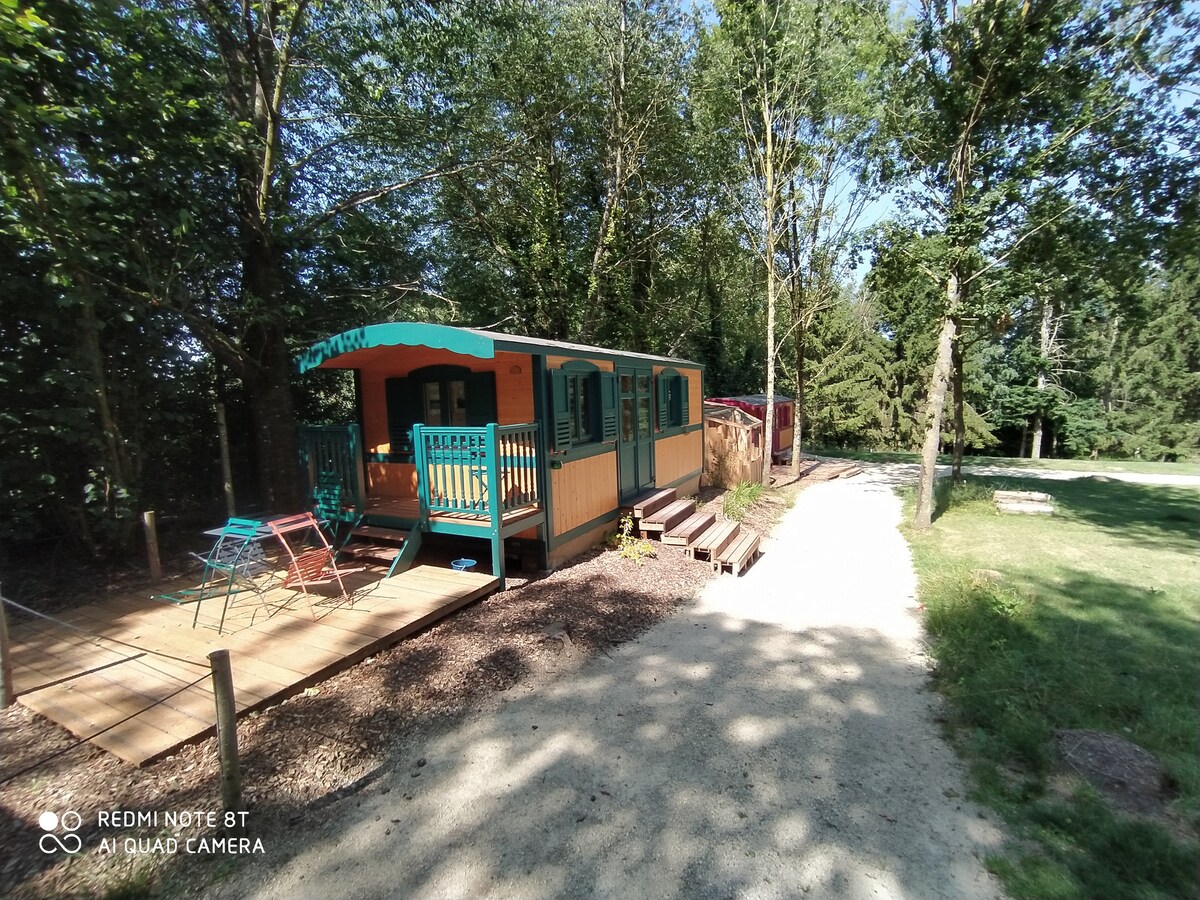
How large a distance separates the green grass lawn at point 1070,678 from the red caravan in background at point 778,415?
8.80 meters

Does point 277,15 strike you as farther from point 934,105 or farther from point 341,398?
point 934,105

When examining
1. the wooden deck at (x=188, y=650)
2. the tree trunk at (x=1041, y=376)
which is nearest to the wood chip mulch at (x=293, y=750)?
the wooden deck at (x=188, y=650)

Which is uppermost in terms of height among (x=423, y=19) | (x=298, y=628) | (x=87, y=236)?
(x=423, y=19)

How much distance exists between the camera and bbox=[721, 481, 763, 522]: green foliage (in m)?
9.47

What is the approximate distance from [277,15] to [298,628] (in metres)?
7.29

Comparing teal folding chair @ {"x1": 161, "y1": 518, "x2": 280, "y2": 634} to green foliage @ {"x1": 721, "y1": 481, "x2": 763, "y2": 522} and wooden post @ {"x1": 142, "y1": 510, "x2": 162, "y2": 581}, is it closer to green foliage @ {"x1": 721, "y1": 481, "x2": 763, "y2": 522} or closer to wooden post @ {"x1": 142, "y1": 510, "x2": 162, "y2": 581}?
wooden post @ {"x1": 142, "y1": 510, "x2": 162, "y2": 581}

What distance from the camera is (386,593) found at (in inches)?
209

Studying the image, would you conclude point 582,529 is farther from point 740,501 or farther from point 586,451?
Result: point 740,501

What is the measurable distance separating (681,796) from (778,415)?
1642 cm

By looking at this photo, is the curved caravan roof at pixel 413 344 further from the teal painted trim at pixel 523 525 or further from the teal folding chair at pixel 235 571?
the teal folding chair at pixel 235 571

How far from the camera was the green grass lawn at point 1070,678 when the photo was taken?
232 centimetres

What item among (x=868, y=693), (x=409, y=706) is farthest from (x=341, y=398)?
(x=868, y=693)

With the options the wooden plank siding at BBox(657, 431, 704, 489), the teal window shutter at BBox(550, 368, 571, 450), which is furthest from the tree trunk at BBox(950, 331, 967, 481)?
the teal window shutter at BBox(550, 368, 571, 450)

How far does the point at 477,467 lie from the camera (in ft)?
19.1
